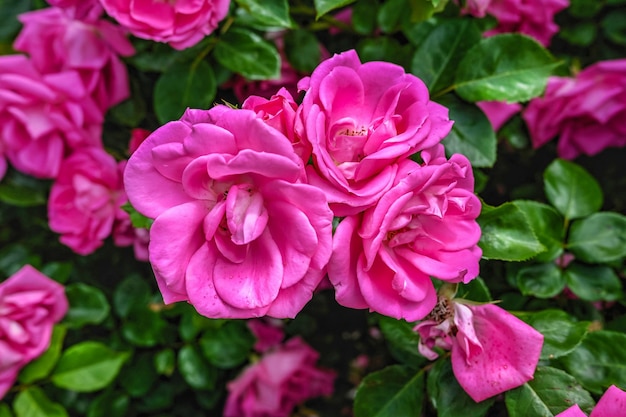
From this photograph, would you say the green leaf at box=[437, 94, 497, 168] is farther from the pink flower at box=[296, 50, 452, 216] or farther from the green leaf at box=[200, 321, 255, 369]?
the green leaf at box=[200, 321, 255, 369]

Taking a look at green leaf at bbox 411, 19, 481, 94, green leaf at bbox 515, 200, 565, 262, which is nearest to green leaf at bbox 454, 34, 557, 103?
green leaf at bbox 411, 19, 481, 94

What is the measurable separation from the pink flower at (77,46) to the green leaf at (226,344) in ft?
1.27

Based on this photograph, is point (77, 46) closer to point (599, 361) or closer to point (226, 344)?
point (226, 344)

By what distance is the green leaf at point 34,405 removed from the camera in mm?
820

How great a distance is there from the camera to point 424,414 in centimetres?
76

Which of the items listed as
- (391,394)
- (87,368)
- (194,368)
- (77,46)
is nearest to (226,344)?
(194,368)

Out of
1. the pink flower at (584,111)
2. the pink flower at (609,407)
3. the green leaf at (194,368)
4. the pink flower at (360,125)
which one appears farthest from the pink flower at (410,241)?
the green leaf at (194,368)

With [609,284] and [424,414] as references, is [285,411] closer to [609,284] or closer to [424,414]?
[424,414]

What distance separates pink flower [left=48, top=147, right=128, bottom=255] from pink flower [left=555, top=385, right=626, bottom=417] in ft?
1.95

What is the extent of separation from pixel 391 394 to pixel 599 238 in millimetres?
305

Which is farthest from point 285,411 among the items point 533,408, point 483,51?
point 483,51

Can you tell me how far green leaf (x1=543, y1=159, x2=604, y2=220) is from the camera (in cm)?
73

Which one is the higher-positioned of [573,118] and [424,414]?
[573,118]

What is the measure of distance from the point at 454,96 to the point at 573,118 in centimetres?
23
